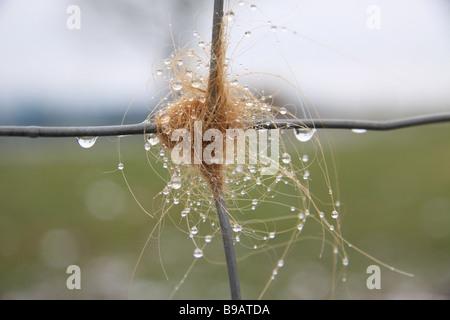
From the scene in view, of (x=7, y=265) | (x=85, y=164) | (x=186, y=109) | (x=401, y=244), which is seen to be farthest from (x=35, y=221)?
(x=186, y=109)

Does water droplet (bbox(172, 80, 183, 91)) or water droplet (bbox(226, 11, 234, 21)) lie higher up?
water droplet (bbox(226, 11, 234, 21))

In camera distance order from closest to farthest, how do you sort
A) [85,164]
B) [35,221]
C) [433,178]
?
[35,221] < [433,178] < [85,164]

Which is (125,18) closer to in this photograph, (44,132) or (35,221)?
→ (35,221)

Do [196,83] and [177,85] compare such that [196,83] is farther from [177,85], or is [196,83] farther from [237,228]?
[237,228]

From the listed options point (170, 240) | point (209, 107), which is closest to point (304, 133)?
point (209, 107)

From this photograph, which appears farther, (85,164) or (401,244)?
(85,164)

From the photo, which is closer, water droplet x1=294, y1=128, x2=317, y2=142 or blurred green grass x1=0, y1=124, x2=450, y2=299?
water droplet x1=294, y1=128, x2=317, y2=142

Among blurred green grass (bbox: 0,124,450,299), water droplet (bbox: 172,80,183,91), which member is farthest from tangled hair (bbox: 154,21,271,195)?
blurred green grass (bbox: 0,124,450,299)

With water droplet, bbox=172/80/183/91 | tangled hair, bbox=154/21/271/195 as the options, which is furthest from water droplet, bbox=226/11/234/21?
water droplet, bbox=172/80/183/91

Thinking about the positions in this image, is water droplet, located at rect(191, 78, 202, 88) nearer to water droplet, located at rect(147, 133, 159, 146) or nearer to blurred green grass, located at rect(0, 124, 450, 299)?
water droplet, located at rect(147, 133, 159, 146)
